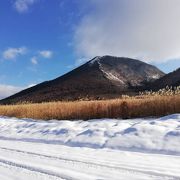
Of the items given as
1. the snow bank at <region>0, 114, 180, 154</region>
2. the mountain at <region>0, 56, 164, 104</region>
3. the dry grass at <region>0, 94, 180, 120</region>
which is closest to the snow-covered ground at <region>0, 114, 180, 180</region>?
the snow bank at <region>0, 114, 180, 154</region>

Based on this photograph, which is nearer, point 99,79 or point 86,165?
point 86,165

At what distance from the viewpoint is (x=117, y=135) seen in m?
8.76

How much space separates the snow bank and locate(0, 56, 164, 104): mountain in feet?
205

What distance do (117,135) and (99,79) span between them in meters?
82.1

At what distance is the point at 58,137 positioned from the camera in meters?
10.0

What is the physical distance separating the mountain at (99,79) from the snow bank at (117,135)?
6248 cm

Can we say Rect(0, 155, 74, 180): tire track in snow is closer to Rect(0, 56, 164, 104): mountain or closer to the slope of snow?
the slope of snow

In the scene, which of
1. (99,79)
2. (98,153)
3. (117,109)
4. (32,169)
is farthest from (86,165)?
(99,79)

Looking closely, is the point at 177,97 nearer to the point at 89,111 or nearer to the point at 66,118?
the point at 89,111

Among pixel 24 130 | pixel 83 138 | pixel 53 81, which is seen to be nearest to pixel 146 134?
pixel 83 138

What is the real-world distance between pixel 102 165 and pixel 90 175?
642mm

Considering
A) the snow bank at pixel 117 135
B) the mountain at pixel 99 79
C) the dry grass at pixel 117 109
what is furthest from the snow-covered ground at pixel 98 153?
the mountain at pixel 99 79

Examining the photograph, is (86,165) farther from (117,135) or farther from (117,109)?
(117,109)

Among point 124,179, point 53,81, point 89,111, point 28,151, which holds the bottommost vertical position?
point 124,179
